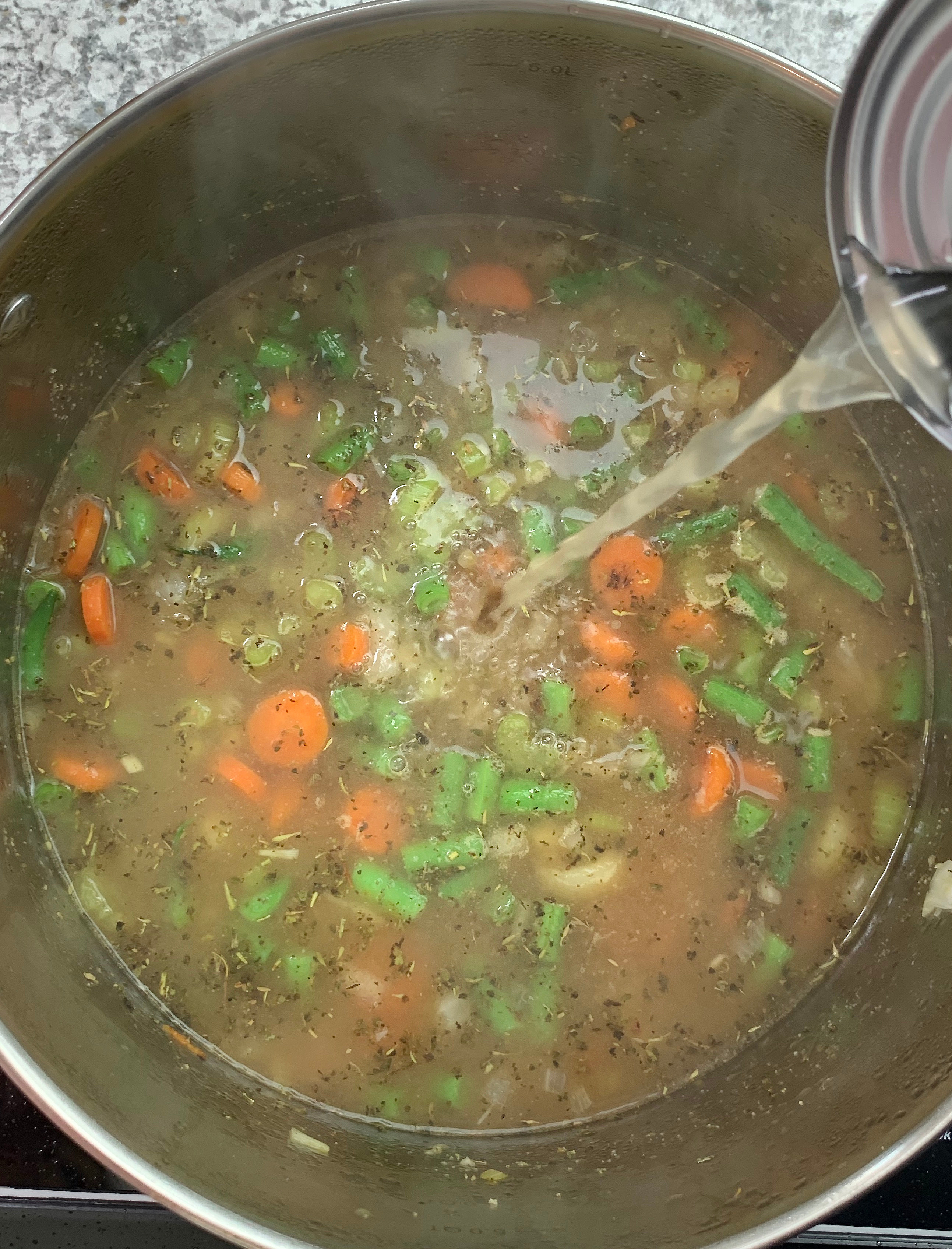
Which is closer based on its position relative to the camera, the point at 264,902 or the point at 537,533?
the point at 264,902

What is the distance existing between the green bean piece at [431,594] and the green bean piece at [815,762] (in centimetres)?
95

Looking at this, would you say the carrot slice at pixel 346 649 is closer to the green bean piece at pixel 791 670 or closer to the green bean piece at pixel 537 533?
the green bean piece at pixel 537 533

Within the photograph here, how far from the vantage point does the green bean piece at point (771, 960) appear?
230 cm

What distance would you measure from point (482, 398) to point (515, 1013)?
1.50 meters

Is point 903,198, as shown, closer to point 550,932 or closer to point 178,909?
point 550,932

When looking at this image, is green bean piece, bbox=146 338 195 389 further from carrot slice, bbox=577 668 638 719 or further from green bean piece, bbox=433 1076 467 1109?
green bean piece, bbox=433 1076 467 1109

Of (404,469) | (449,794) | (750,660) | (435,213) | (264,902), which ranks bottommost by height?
(264,902)

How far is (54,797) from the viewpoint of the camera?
2.29m

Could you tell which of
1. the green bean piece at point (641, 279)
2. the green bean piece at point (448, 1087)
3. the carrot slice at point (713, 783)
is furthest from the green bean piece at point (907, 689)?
the green bean piece at point (448, 1087)

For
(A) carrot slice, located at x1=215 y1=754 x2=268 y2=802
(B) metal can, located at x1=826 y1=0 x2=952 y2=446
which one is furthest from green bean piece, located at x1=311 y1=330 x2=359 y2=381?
(B) metal can, located at x1=826 y1=0 x2=952 y2=446

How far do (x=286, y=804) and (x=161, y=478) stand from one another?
854 millimetres

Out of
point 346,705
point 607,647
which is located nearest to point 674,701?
point 607,647

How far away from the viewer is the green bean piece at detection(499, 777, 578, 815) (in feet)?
7.41

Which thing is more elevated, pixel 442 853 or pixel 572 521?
pixel 572 521
